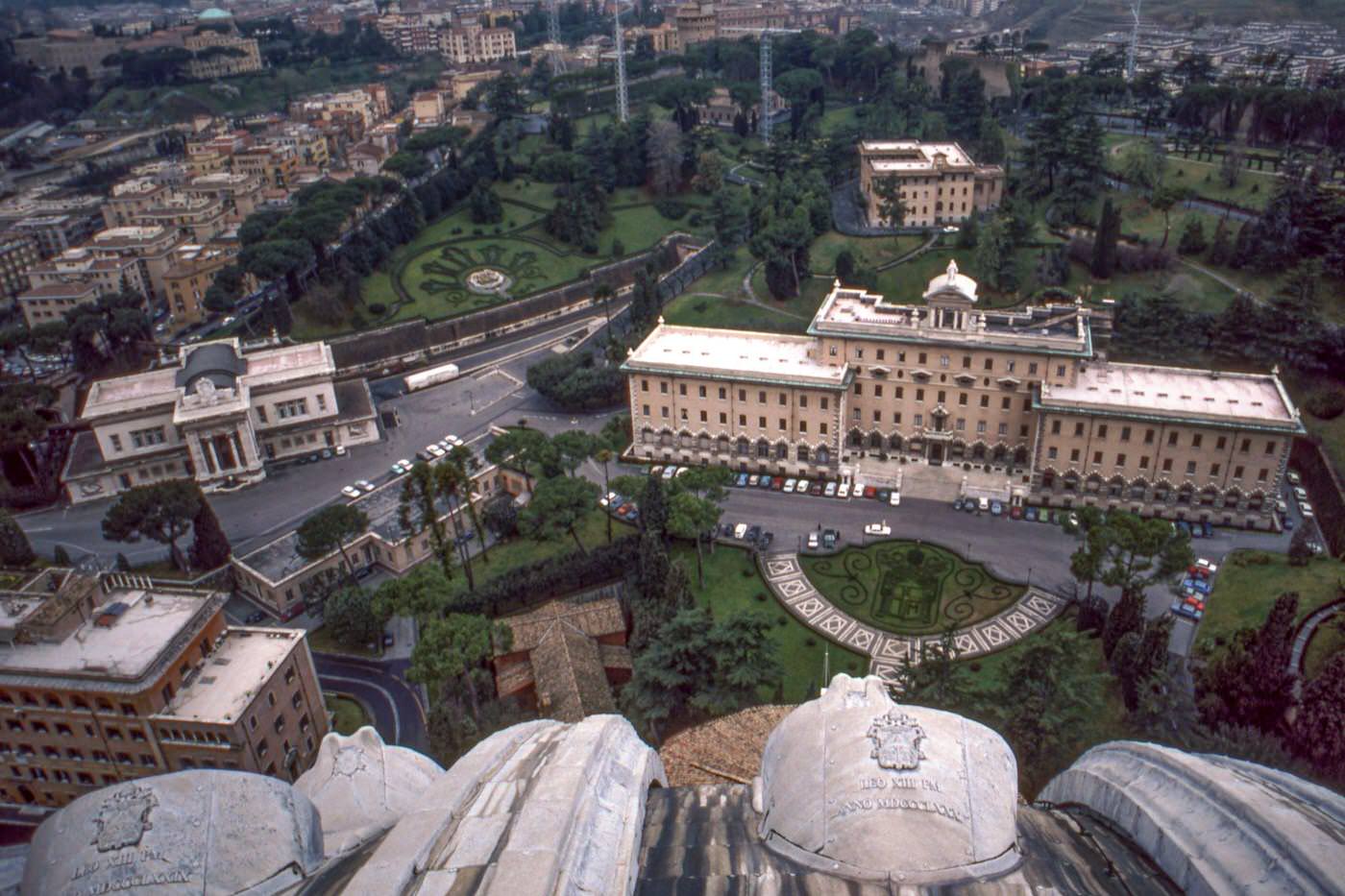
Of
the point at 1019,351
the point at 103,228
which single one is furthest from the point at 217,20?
the point at 1019,351

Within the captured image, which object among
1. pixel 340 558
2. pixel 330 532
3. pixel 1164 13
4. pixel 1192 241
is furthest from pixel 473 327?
pixel 1164 13

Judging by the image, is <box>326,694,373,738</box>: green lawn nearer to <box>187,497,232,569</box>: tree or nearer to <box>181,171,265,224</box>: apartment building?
<box>187,497,232,569</box>: tree

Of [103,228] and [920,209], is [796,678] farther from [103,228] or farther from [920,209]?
[103,228]

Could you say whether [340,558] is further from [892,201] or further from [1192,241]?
[1192,241]

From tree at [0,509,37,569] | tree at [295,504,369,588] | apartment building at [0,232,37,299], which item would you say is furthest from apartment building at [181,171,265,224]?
tree at [295,504,369,588]

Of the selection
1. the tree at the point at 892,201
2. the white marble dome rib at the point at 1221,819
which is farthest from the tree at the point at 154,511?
the tree at the point at 892,201

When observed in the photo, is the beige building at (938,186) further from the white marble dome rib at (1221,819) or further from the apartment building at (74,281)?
the white marble dome rib at (1221,819)

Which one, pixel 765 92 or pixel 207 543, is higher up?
pixel 765 92
